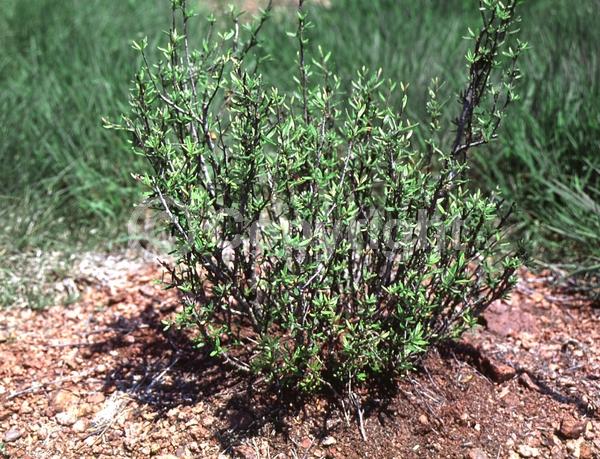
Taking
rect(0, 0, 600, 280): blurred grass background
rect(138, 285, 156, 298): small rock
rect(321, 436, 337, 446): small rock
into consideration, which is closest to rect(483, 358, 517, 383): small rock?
rect(321, 436, 337, 446): small rock

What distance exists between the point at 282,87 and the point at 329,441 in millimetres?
2309

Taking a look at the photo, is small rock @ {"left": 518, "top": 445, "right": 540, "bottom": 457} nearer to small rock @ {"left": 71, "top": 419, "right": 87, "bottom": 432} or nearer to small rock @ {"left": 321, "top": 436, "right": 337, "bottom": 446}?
small rock @ {"left": 321, "top": 436, "right": 337, "bottom": 446}

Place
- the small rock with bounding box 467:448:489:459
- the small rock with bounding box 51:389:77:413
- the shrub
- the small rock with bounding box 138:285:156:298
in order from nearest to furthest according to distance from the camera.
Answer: the shrub → the small rock with bounding box 467:448:489:459 → the small rock with bounding box 51:389:77:413 → the small rock with bounding box 138:285:156:298

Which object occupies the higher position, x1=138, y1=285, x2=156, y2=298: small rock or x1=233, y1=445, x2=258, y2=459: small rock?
x1=233, y1=445, x2=258, y2=459: small rock

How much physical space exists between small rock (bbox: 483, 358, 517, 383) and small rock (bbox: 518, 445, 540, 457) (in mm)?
275

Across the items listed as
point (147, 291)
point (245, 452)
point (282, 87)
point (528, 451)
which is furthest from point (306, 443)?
point (282, 87)

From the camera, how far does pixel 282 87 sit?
13.8ft

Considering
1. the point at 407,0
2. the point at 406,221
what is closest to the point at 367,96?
the point at 406,221

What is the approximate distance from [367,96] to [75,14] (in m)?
3.27

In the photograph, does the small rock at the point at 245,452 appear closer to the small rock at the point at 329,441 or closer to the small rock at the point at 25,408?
the small rock at the point at 329,441

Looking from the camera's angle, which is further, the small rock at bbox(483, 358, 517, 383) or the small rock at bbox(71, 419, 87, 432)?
the small rock at bbox(483, 358, 517, 383)

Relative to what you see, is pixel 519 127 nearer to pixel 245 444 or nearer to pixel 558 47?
pixel 558 47

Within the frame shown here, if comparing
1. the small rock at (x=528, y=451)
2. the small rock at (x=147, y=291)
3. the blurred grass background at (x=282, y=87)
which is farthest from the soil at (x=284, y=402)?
the blurred grass background at (x=282, y=87)

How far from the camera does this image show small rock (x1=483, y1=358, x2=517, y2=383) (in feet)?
8.43
